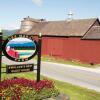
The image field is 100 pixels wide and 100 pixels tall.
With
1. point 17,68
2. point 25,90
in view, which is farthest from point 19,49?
point 25,90

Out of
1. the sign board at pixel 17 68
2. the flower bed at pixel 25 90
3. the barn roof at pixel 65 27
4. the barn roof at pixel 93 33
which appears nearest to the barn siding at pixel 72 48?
the barn roof at pixel 93 33

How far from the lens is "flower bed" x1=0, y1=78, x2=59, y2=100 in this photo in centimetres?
983

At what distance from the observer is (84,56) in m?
36.6

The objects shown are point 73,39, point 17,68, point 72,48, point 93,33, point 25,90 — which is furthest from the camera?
point 73,39

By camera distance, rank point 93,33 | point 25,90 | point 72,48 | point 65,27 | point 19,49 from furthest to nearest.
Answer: point 65,27
point 72,48
point 93,33
point 19,49
point 25,90

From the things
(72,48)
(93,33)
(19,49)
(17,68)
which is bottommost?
(17,68)

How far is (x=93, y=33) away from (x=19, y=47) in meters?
26.5

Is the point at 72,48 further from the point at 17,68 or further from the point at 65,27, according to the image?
the point at 17,68

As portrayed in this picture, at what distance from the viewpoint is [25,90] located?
33.5 ft

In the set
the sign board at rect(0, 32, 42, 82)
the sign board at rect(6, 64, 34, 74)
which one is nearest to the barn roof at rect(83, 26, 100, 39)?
the sign board at rect(0, 32, 42, 82)

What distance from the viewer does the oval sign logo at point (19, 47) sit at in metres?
11.2

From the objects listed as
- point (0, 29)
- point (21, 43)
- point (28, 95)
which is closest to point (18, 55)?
point (21, 43)

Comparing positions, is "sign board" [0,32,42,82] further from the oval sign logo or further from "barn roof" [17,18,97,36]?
"barn roof" [17,18,97,36]

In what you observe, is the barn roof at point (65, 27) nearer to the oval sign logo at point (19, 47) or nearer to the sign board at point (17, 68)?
the oval sign logo at point (19, 47)
